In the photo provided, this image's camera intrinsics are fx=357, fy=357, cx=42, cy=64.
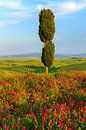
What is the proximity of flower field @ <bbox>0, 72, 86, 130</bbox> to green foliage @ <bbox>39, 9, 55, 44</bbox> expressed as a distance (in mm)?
36118

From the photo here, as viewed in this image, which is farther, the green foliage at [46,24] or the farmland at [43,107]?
the green foliage at [46,24]

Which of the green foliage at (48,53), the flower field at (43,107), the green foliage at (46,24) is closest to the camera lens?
the flower field at (43,107)

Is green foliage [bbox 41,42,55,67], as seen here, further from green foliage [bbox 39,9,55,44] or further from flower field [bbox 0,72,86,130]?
flower field [bbox 0,72,86,130]

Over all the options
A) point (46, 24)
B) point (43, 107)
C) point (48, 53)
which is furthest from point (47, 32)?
point (43, 107)

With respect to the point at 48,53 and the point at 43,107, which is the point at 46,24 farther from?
the point at 43,107

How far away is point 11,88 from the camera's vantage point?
594 inches

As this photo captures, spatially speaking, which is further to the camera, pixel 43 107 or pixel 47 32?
pixel 47 32

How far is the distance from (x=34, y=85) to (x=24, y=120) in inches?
296

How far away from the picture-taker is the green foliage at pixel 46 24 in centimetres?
5381

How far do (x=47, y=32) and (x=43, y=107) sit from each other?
43834mm

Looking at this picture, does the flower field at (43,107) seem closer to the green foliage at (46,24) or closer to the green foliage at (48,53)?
the green foliage at (46,24)

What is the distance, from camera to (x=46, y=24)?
2127 inches

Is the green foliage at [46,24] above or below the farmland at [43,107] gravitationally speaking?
above

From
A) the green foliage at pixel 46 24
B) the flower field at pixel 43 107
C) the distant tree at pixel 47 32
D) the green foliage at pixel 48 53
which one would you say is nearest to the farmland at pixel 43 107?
the flower field at pixel 43 107
